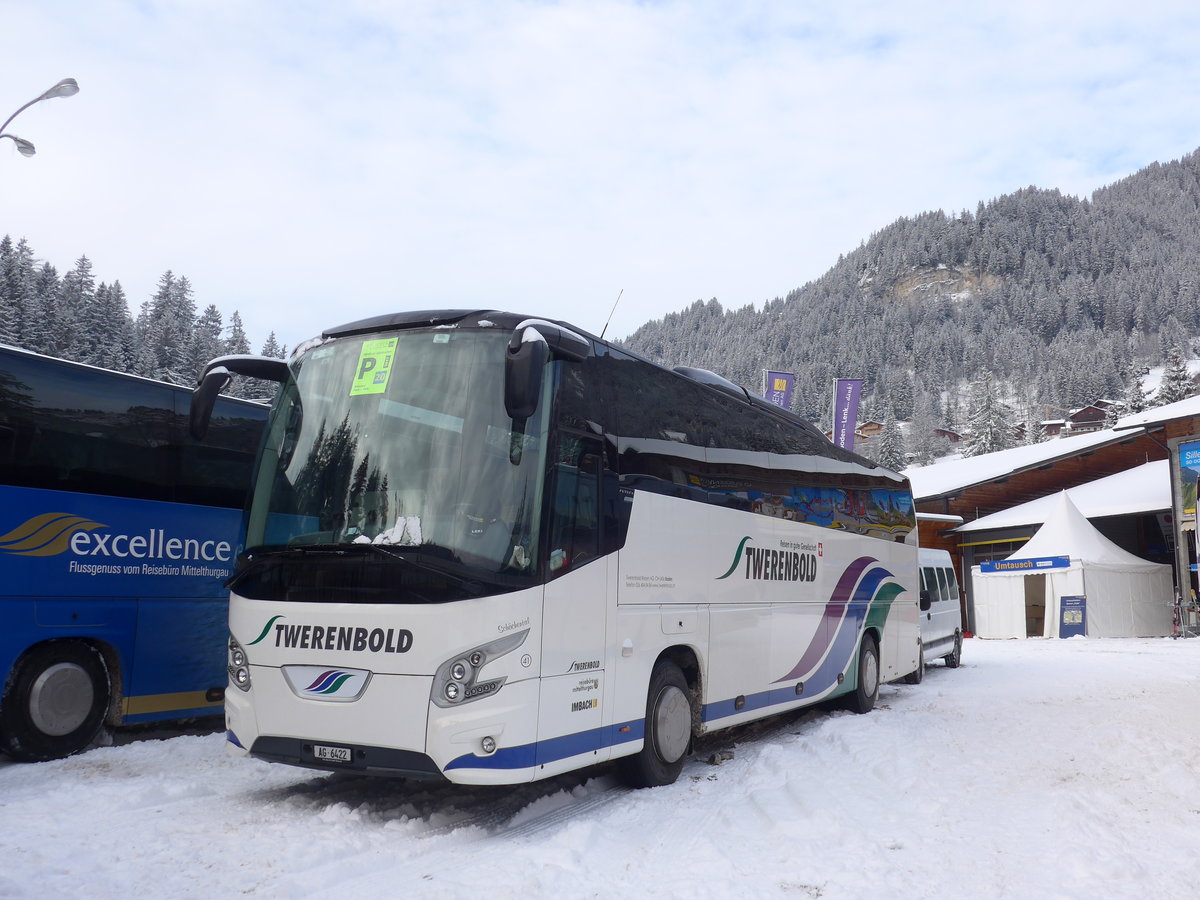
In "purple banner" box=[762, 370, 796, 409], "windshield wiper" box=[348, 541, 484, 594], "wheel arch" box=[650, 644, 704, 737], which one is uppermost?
"purple banner" box=[762, 370, 796, 409]

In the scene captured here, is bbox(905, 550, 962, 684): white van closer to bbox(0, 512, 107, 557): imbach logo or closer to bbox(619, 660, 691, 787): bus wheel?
bbox(619, 660, 691, 787): bus wheel

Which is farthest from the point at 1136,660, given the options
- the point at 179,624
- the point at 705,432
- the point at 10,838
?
the point at 10,838

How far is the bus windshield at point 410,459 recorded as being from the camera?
18.8ft

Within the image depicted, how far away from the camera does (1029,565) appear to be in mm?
32312

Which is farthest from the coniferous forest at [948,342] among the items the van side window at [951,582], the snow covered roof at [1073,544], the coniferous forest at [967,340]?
the van side window at [951,582]

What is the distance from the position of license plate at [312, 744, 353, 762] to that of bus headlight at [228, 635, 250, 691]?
794 millimetres

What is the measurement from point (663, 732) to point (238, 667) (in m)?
3.33

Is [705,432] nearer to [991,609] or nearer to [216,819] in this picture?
[216,819]

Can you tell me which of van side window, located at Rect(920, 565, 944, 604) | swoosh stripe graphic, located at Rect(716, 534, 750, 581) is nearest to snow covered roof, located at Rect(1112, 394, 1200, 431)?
van side window, located at Rect(920, 565, 944, 604)

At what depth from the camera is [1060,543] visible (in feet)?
104

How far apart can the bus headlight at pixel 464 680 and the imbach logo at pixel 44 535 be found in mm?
4357

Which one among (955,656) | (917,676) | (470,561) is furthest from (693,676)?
(955,656)

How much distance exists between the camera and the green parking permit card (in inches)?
247

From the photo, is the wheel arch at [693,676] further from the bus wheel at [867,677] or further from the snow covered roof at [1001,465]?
the snow covered roof at [1001,465]
